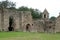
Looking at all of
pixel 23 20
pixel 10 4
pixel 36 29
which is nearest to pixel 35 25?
pixel 36 29

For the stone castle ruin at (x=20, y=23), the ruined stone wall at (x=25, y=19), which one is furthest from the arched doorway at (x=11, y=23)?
the ruined stone wall at (x=25, y=19)

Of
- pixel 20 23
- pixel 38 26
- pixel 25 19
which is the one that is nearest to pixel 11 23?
pixel 20 23

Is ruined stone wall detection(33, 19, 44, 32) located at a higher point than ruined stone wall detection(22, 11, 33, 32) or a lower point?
lower

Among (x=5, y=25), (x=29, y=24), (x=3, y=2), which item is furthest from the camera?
(x=3, y=2)

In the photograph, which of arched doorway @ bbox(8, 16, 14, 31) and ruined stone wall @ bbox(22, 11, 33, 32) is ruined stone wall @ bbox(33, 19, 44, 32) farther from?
arched doorway @ bbox(8, 16, 14, 31)

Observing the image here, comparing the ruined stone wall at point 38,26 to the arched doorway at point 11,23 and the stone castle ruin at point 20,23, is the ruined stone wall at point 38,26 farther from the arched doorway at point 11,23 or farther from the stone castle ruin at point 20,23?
the arched doorway at point 11,23

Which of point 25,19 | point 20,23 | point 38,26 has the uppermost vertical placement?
point 25,19

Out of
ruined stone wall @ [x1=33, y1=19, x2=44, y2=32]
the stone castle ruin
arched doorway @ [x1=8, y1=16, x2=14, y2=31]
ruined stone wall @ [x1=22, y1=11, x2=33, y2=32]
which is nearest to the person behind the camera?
the stone castle ruin

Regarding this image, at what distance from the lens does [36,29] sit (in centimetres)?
4394

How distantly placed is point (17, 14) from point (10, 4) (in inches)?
1167

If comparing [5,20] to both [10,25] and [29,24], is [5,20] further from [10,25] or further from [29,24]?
[29,24]

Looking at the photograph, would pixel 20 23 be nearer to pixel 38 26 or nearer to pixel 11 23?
pixel 11 23

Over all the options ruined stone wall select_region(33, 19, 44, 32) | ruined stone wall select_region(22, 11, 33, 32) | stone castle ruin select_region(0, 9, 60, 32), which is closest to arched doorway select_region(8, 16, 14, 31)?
stone castle ruin select_region(0, 9, 60, 32)

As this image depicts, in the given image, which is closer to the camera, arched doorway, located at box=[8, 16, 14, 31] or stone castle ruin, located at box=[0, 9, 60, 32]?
stone castle ruin, located at box=[0, 9, 60, 32]
